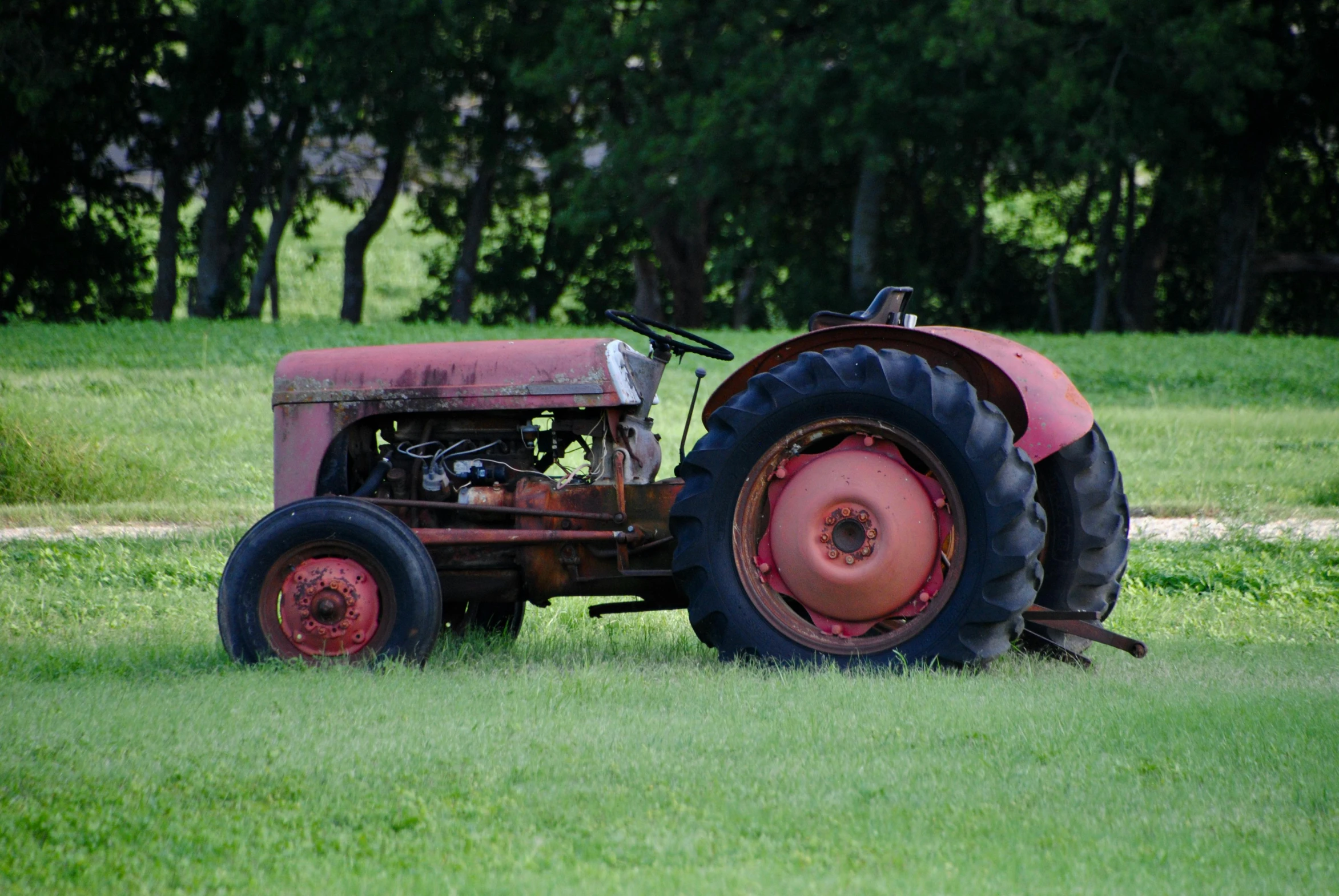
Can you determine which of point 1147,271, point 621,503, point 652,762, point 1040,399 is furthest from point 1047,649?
point 1147,271

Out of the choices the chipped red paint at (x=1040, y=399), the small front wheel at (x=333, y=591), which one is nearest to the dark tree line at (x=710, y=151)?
the chipped red paint at (x=1040, y=399)

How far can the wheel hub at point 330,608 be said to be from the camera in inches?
196

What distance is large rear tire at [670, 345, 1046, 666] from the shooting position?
4734 mm

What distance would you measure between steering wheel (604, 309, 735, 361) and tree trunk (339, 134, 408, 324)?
22.6 meters

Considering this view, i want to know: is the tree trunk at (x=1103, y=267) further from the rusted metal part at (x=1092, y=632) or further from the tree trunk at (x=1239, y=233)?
the rusted metal part at (x=1092, y=632)

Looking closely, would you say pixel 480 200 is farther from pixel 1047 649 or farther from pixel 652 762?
pixel 652 762

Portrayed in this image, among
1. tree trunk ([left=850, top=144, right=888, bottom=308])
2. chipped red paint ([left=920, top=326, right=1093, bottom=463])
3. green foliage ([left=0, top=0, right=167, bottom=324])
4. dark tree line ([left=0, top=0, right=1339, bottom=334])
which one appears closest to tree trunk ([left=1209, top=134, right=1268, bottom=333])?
dark tree line ([left=0, top=0, right=1339, bottom=334])

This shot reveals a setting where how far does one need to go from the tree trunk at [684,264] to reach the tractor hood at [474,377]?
2126 centimetres

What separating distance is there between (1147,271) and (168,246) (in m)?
18.4

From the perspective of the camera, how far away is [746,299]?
29.7m

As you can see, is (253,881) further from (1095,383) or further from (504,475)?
(1095,383)

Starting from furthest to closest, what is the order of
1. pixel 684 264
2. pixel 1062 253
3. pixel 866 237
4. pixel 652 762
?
pixel 684 264, pixel 1062 253, pixel 866 237, pixel 652 762

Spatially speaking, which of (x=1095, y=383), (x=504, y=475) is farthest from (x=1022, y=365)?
(x=1095, y=383)

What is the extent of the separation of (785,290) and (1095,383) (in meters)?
13.1
